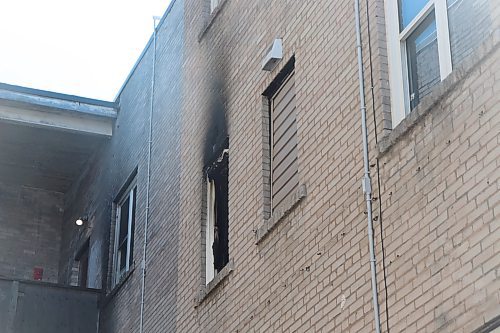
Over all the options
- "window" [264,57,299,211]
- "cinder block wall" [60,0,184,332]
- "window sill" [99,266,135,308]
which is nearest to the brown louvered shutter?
"window" [264,57,299,211]

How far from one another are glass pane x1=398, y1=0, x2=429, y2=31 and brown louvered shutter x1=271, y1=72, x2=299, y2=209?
7.06 feet

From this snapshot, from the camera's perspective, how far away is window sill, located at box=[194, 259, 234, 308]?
11.6m

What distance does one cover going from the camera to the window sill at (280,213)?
10.0m

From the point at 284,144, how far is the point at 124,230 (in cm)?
695

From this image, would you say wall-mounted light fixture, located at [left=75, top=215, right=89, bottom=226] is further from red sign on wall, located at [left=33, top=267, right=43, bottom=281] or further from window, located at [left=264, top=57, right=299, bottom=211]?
window, located at [left=264, top=57, right=299, bottom=211]

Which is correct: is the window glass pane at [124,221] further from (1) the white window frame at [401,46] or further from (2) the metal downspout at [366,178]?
(1) the white window frame at [401,46]

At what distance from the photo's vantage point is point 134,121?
17438mm

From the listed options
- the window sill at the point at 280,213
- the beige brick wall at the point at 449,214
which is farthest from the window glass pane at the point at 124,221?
the beige brick wall at the point at 449,214

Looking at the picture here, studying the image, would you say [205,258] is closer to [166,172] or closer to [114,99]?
[166,172]

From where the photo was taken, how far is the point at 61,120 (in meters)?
19.1

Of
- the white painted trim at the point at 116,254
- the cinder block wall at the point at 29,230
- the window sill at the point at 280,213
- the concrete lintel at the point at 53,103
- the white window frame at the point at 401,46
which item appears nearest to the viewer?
the white window frame at the point at 401,46

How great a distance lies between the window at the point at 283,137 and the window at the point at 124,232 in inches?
226

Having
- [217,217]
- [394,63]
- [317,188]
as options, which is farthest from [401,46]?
[217,217]

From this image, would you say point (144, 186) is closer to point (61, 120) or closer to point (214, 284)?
point (61, 120)
